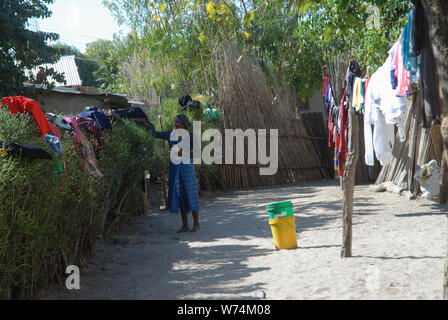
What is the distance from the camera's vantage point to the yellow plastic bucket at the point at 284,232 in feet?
16.9

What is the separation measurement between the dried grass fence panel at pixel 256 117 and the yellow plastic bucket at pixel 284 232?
5.75m

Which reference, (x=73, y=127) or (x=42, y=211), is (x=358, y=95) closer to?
(x=73, y=127)

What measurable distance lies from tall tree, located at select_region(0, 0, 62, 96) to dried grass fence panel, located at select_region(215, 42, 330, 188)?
3.63 m

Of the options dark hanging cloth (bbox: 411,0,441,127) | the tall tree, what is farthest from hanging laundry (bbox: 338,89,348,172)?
the tall tree

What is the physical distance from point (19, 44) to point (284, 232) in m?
5.79

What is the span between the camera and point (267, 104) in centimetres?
1155

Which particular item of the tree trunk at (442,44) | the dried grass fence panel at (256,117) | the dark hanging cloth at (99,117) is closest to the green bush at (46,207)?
the dark hanging cloth at (99,117)

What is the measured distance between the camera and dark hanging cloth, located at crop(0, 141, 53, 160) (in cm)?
325

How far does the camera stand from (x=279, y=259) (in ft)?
16.0

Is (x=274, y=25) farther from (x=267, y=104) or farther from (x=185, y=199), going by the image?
(x=185, y=199)

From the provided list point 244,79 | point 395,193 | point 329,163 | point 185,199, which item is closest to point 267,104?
point 244,79

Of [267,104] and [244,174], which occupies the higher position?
[267,104]

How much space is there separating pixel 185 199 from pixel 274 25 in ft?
38.3
